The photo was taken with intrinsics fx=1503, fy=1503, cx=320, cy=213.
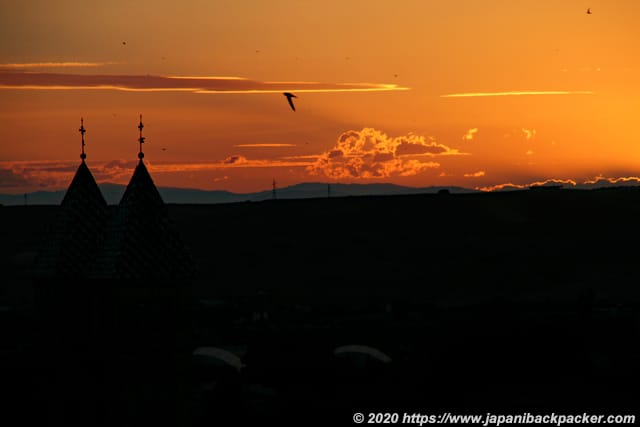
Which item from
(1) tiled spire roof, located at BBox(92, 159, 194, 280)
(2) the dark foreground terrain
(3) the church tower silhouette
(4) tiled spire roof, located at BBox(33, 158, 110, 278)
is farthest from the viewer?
(2) the dark foreground terrain

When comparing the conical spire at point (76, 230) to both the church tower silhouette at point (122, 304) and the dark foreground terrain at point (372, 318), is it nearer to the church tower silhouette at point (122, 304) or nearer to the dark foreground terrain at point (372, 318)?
the church tower silhouette at point (122, 304)

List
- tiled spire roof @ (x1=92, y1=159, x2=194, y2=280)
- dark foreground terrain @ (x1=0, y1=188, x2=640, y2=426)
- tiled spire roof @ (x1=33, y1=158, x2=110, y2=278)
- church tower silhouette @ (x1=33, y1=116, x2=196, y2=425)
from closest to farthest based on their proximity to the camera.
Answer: church tower silhouette @ (x1=33, y1=116, x2=196, y2=425) → tiled spire roof @ (x1=92, y1=159, x2=194, y2=280) → tiled spire roof @ (x1=33, y1=158, x2=110, y2=278) → dark foreground terrain @ (x1=0, y1=188, x2=640, y2=426)

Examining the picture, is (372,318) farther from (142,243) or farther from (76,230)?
(142,243)

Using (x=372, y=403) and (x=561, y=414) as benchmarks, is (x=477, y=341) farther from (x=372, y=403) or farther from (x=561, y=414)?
(x=561, y=414)

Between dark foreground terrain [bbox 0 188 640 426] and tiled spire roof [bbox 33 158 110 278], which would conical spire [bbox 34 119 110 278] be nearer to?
tiled spire roof [bbox 33 158 110 278]

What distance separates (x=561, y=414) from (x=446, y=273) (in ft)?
326

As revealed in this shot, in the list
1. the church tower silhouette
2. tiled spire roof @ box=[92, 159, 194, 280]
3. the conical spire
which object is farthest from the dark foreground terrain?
the conical spire

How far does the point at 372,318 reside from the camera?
118m

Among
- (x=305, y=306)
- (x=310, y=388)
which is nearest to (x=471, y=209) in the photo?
(x=305, y=306)

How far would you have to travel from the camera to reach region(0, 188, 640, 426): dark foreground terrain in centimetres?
5841

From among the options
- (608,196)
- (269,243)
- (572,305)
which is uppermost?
(608,196)

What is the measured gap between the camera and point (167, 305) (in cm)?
5350

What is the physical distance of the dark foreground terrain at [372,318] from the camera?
192 feet

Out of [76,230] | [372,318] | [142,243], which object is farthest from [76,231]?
[372,318]
